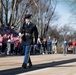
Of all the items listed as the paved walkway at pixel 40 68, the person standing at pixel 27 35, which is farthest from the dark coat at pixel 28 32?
the paved walkway at pixel 40 68

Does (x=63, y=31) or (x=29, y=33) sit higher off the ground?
(x=63, y=31)

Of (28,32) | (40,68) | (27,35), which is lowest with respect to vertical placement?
(40,68)

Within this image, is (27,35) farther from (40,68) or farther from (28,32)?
(40,68)

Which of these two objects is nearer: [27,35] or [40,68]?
[27,35]

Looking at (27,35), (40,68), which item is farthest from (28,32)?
(40,68)

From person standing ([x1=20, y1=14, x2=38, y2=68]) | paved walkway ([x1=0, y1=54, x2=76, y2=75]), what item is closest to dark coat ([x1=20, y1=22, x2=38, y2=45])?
person standing ([x1=20, y1=14, x2=38, y2=68])

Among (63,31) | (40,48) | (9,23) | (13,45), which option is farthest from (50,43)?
(63,31)

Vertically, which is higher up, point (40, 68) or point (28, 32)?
point (28, 32)

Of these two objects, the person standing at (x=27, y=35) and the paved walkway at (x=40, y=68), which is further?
the person standing at (x=27, y=35)

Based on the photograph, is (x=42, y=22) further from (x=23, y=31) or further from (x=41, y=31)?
(x=23, y=31)

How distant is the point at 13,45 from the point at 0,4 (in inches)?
283

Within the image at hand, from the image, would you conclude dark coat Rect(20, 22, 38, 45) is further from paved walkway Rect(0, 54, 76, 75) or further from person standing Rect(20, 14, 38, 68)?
paved walkway Rect(0, 54, 76, 75)

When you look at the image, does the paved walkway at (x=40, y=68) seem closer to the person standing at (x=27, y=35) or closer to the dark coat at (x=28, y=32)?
the person standing at (x=27, y=35)

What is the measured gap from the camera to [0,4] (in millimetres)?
32531
